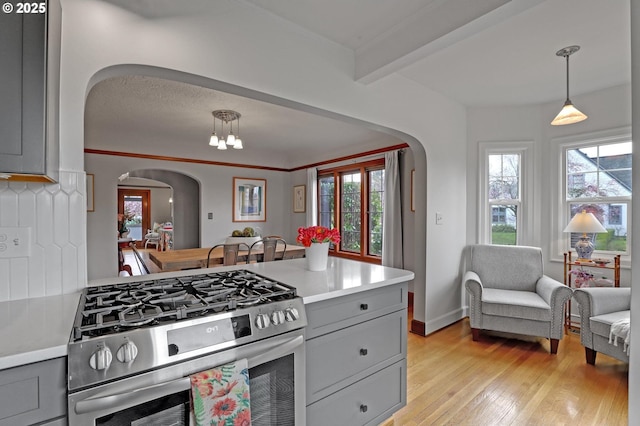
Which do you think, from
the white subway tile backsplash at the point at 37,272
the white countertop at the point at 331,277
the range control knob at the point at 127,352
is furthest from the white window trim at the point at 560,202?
the white subway tile backsplash at the point at 37,272

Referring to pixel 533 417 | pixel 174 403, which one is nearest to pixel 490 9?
pixel 174 403

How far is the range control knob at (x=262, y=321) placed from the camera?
49.8 inches

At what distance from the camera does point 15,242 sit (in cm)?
128

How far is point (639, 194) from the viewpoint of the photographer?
926mm

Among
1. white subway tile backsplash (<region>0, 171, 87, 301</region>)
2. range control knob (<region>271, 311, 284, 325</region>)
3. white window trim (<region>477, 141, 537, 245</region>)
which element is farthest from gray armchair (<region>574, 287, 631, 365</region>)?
white subway tile backsplash (<region>0, 171, 87, 301</region>)

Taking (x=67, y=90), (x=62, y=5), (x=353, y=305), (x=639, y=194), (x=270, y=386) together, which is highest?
(x=62, y=5)

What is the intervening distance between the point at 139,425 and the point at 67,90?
135 cm

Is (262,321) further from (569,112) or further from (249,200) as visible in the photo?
(249,200)

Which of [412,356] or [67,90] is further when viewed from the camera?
[412,356]

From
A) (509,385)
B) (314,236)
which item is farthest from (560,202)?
(314,236)

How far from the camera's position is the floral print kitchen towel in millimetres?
1059

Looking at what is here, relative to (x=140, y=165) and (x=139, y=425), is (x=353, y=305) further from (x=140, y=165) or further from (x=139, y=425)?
(x=140, y=165)

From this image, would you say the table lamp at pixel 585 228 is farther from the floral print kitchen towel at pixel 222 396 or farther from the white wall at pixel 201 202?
the white wall at pixel 201 202

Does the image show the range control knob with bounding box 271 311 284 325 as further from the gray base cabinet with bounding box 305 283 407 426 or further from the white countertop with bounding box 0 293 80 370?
the white countertop with bounding box 0 293 80 370
